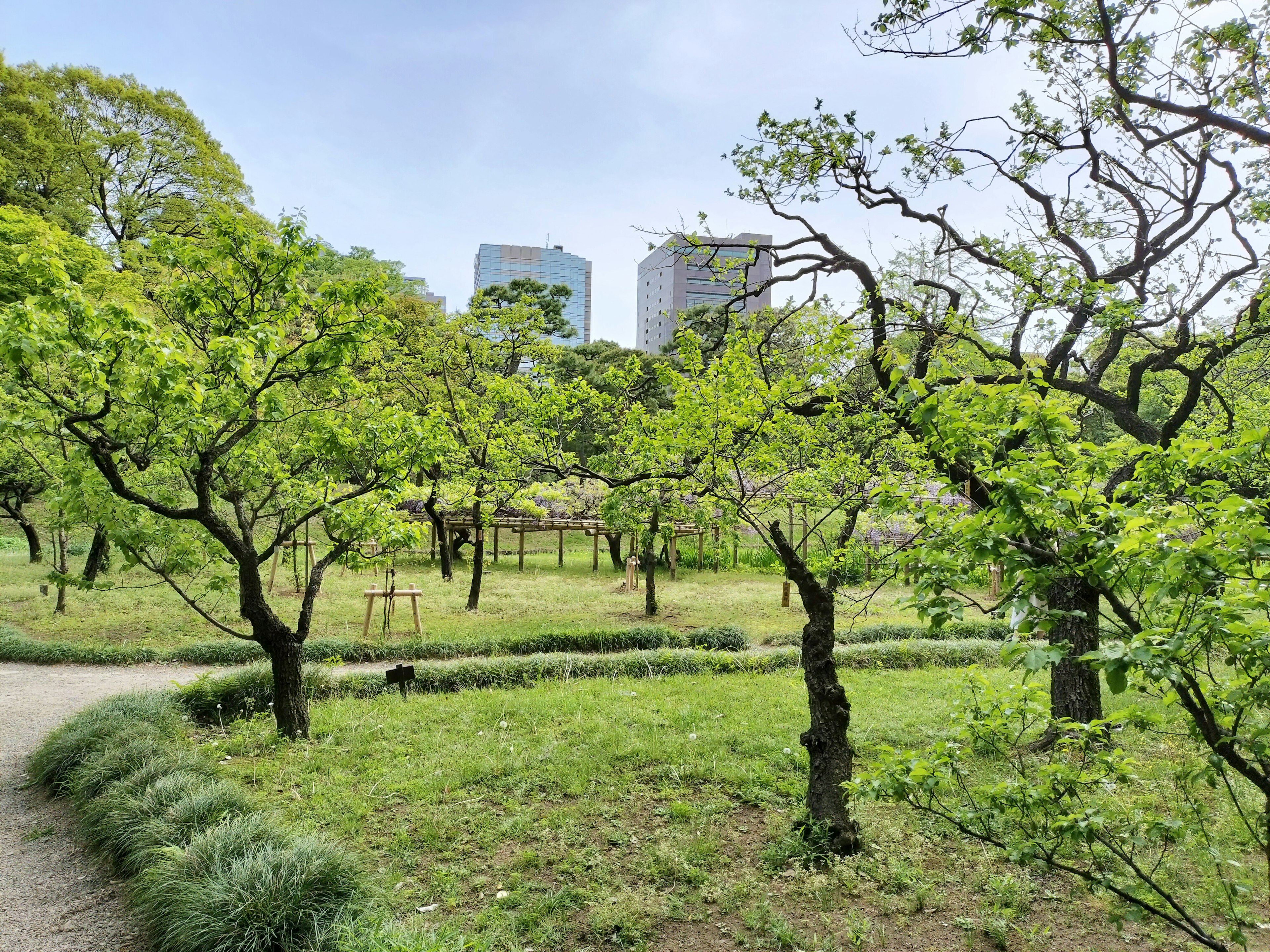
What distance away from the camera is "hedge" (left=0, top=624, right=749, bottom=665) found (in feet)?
28.0

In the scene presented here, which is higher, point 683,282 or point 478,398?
point 683,282

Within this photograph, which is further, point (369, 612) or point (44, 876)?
point (369, 612)

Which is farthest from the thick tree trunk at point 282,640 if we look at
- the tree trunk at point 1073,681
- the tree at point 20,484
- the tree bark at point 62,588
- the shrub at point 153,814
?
the tree at point 20,484

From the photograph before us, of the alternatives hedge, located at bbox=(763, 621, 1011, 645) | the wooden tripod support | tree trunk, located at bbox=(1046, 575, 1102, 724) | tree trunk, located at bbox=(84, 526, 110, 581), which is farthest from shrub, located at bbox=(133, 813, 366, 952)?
tree trunk, located at bbox=(84, 526, 110, 581)

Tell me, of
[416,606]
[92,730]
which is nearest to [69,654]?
[416,606]

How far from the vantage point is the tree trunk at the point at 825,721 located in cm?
395

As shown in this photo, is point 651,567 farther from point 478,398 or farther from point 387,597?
point 478,398

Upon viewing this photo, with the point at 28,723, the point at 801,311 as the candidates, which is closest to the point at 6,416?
the point at 28,723

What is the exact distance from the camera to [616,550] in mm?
18344

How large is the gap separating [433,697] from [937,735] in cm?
479

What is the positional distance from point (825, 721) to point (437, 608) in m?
9.68

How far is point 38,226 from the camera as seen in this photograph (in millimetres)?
8898

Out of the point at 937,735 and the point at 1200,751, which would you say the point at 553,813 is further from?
the point at 1200,751

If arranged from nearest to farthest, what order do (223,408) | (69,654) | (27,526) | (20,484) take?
(223,408), (69,654), (27,526), (20,484)
